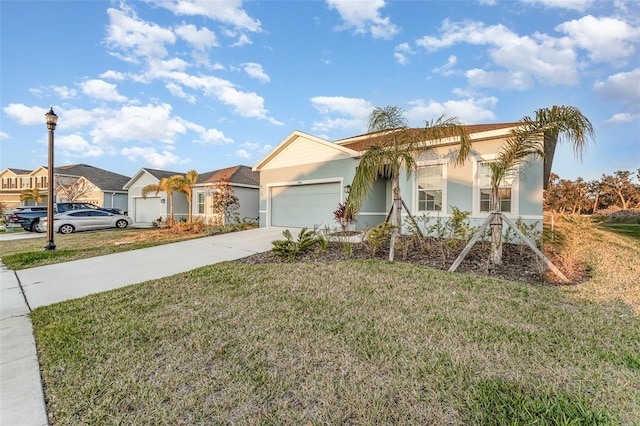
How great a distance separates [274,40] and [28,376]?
37.8 feet

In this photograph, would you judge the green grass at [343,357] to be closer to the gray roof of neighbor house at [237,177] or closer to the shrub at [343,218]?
the shrub at [343,218]

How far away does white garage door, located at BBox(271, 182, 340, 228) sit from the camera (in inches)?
474

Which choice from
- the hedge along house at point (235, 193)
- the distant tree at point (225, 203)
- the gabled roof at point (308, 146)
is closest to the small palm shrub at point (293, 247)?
the gabled roof at point (308, 146)

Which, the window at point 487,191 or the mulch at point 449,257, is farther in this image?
the window at point 487,191

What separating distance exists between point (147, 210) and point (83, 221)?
4.43m

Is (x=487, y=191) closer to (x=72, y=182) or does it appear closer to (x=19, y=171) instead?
(x=72, y=182)

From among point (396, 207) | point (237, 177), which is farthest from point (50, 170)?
point (396, 207)

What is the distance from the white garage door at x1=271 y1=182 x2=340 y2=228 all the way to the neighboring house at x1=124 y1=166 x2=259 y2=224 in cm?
451

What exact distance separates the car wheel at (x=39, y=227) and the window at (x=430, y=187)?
20.9 metres

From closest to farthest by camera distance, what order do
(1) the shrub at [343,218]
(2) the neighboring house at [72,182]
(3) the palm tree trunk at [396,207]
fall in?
(3) the palm tree trunk at [396,207] < (1) the shrub at [343,218] < (2) the neighboring house at [72,182]

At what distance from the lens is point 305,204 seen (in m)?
12.9

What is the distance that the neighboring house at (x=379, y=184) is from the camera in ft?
27.3

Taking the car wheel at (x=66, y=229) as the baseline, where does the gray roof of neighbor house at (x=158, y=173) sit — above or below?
above

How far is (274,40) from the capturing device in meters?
10.9
